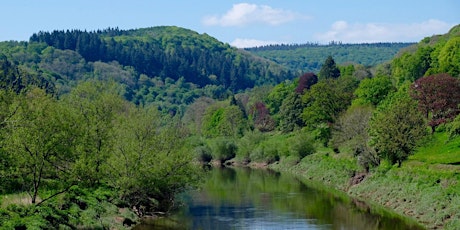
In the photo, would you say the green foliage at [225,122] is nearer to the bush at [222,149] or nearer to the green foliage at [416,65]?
the bush at [222,149]

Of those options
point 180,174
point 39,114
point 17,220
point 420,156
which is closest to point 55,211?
point 17,220

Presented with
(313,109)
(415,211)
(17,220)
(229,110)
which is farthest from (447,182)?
(229,110)

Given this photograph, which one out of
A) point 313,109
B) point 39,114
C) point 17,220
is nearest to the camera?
point 17,220

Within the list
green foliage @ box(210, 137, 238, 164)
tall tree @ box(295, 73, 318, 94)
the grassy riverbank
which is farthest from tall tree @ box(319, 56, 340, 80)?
the grassy riverbank

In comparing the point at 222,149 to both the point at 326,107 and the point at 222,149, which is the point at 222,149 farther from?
the point at 326,107

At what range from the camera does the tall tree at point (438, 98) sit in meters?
83.3

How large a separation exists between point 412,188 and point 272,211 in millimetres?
14326

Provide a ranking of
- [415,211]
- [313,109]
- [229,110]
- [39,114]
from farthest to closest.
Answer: [229,110] → [313,109] → [415,211] → [39,114]

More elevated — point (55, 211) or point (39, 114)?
point (39, 114)

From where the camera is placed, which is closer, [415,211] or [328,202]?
[415,211]

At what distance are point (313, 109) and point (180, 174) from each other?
6063 centimetres

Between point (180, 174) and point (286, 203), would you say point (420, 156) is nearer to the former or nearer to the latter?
point (286, 203)

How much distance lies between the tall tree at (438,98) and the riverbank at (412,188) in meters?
13.0

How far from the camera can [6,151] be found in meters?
48.7
